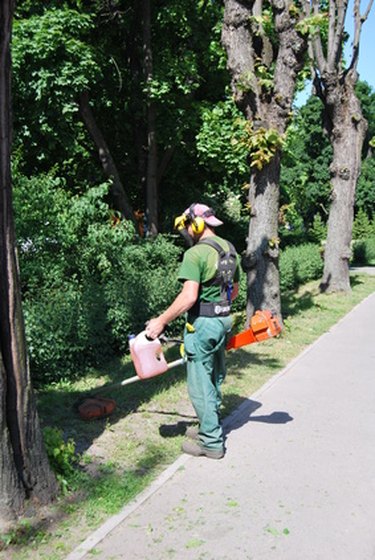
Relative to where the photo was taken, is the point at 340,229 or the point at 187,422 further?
the point at 340,229

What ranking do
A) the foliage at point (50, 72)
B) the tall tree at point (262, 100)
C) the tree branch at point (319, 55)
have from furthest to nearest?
the tree branch at point (319, 55), the foliage at point (50, 72), the tall tree at point (262, 100)

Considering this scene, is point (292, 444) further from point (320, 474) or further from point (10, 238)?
point (10, 238)

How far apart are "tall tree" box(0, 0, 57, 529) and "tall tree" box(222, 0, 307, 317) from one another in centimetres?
572

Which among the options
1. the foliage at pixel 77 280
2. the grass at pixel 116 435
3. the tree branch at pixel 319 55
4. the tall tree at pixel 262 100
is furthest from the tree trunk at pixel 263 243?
the tree branch at pixel 319 55

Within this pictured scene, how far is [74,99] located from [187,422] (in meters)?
8.90

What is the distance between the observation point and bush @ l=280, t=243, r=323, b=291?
1572 cm

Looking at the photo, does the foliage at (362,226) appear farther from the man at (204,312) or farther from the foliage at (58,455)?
the foliage at (58,455)

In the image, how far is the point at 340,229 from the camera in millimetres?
15102

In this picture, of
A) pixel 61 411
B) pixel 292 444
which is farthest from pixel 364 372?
pixel 61 411

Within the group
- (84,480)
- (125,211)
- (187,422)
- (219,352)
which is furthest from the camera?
(125,211)

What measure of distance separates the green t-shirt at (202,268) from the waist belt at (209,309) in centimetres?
4

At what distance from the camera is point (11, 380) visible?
3.52 m

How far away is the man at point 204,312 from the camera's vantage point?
4324mm

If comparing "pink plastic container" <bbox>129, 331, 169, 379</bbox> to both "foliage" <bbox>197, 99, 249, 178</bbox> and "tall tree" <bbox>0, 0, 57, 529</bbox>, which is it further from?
"foliage" <bbox>197, 99, 249, 178</bbox>
